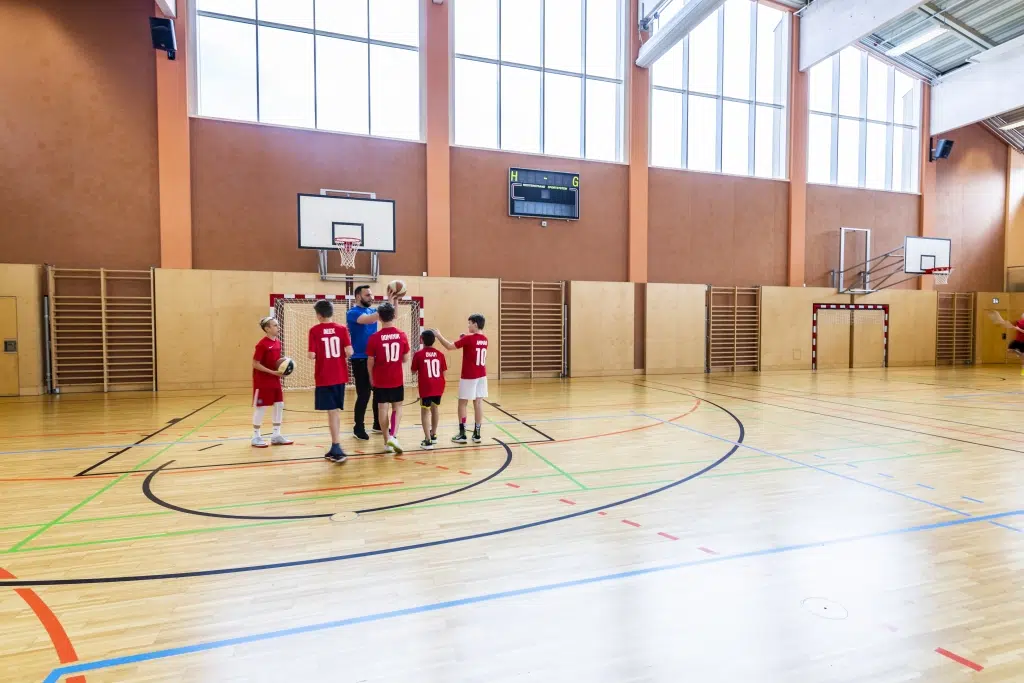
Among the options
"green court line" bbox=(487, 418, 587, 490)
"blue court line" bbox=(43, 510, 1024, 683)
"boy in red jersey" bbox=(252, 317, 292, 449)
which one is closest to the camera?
"blue court line" bbox=(43, 510, 1024, 683)

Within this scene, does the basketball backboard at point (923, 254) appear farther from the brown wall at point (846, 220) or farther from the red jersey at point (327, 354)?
the red jersey at point (327, 354)

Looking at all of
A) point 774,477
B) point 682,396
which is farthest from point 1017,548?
point 682,396

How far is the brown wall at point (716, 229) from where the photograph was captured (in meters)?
14.3

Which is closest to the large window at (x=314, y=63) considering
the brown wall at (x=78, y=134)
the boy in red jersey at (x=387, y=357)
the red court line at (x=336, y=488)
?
the brown wall at (x=78, y=134)

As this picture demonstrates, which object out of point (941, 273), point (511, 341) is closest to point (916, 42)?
point (941, 273)

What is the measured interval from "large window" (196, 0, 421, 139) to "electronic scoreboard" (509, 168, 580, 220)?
2.64 m

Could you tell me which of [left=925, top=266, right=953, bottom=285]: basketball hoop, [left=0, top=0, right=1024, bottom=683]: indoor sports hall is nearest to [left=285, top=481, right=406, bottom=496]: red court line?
[left=0, top=0, right=1024, bottom=683]: indoor sports hall

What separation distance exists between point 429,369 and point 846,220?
52.1ft

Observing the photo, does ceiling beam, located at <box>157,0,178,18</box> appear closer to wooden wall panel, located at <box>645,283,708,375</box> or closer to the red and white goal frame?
wooden wall panel, located at <box>645,283,708,375</box>

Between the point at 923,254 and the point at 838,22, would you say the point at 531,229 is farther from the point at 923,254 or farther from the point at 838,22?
the point at 923,254

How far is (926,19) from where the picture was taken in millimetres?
14484

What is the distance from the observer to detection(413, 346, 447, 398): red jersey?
5.41 meters

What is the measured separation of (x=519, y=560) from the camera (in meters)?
2.96

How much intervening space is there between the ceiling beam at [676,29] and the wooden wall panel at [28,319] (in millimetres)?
13984
